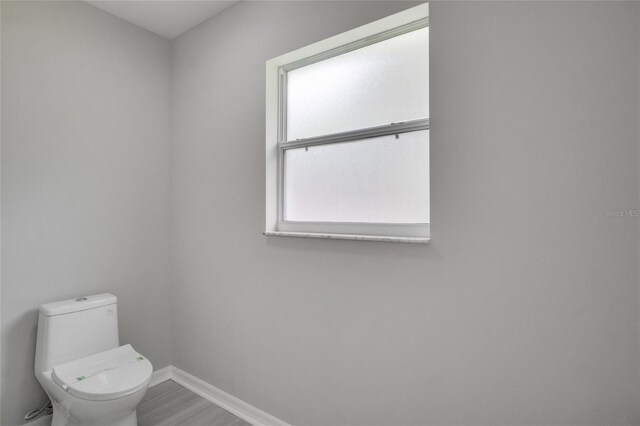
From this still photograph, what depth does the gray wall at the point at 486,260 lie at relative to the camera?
40.7 inches

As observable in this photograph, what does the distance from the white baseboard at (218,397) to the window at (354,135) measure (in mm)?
1147

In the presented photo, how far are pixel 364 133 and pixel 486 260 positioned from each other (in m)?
0.87

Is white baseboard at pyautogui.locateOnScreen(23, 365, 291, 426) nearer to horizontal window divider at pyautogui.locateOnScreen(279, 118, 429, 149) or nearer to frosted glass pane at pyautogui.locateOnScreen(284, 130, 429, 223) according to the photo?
frosted glass pane at pyautogui.locateOnScreen(284, 130, 429, 223)

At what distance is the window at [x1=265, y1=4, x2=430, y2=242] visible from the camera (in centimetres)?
153

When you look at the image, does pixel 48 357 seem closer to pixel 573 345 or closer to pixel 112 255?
pixel 112 255

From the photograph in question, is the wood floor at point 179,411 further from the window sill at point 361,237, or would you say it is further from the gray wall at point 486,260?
the window sill at point 361,237

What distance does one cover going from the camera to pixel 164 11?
7.12ft

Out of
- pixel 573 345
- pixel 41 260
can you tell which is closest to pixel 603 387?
pixel 573 345

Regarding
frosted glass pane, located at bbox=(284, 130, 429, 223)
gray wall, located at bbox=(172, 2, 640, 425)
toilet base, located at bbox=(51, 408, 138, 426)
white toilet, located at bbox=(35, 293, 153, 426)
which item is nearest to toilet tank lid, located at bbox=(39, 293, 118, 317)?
white toilet, located at bbox=(35, 293, 153, 426)

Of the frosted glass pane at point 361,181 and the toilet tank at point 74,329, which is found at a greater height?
the frosted glass pane at point 361,181

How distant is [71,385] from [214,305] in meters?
0.85

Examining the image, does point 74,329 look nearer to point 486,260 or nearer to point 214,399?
point 214,399

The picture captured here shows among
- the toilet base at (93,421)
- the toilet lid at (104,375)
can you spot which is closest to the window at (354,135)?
the toilet lid at (104,375)

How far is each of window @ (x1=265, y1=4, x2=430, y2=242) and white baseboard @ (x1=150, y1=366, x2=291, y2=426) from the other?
1147 millimetres
